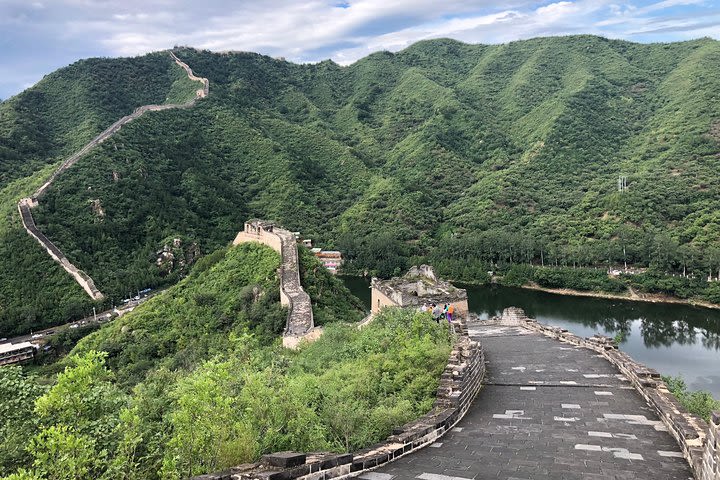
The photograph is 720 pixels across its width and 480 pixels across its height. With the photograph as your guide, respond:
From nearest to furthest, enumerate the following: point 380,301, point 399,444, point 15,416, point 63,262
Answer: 1. point 399,444
2. point 15,416
3. point 380,301
4. point 63,262

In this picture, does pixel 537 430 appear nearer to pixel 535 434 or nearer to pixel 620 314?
pixel 535 434

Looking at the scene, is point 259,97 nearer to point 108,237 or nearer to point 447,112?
point 447,112

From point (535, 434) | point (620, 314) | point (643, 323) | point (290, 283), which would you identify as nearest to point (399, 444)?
point (535, 434)

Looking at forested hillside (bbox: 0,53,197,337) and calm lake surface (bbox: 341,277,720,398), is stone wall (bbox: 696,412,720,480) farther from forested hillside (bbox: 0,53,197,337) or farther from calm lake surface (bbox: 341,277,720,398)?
forested hillside (bbox: 0,53,197,337)

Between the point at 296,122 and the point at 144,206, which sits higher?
the point at 296,122

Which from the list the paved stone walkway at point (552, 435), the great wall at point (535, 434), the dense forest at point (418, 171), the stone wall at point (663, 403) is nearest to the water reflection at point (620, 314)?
the dense forest at point (418, 171)

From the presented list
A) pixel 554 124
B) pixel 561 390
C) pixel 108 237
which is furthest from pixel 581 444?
pixel 554 124

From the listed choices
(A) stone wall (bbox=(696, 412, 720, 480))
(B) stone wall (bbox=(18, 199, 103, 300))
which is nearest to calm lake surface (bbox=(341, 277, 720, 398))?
(B) stone wall (bbox=(18, 199, 103, 300))
